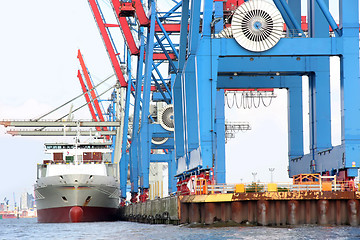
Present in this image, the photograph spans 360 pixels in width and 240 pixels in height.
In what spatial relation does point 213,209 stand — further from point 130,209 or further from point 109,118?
point 109,118

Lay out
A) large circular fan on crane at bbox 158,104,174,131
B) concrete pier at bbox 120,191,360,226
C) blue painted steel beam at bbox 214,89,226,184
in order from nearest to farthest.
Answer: concrete pier at bbox 120,191,360,226 → blue painted steel beam at bbox 214,89,226,184 → large circular fan on crane at bbox 158,104,174,131

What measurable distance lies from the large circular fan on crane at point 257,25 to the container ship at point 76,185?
26105mm

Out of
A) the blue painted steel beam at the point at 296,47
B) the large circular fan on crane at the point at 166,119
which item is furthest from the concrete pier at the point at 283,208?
the large circular fan on crane at the point at 166,119

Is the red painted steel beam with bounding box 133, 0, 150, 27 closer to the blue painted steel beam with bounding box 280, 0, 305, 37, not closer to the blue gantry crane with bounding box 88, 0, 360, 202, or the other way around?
the blue gantry crane with bounding box 88, 0, 360, 202

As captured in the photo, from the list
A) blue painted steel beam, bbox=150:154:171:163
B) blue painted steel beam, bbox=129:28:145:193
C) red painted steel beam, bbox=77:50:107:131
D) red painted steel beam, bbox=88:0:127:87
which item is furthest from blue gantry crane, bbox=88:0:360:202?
red painted steel beam, bbox=77:50:107:131

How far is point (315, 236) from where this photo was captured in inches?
1041

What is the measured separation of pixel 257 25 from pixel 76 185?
26.8 m

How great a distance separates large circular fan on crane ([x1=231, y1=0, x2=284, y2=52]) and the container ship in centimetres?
2611

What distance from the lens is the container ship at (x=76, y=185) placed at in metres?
59.5

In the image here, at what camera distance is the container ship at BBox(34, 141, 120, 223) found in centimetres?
5950

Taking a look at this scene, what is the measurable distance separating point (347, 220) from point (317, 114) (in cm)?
1270

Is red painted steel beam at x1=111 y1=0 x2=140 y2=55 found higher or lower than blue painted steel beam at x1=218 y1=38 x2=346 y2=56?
higher

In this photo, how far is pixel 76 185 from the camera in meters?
59.6

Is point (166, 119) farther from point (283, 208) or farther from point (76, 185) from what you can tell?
point (283, 208)
